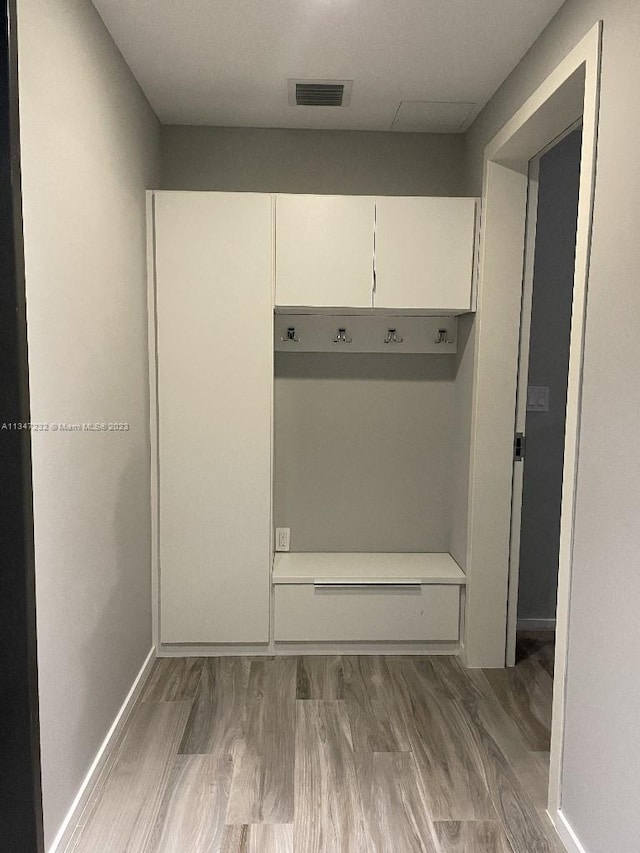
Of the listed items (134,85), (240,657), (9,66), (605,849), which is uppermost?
(134,85)

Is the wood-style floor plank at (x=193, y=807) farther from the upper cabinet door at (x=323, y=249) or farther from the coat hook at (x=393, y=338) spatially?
the coat hook at (x=393, y=338)

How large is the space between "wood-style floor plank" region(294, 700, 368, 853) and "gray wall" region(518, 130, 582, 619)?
1389 mm

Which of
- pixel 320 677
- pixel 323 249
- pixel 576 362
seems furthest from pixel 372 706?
pixel 323 249

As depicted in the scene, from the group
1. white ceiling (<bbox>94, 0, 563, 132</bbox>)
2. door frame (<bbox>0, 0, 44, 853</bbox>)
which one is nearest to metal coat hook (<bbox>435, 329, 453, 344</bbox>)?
white ceiling (<bbox>94, 0, 563, 132</bbox>)

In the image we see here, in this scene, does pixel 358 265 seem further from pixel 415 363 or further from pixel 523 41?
pixel 523 41

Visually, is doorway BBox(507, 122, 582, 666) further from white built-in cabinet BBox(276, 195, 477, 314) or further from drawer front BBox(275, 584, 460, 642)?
white built-in cabinet BBox(276, 195, 477, 314)

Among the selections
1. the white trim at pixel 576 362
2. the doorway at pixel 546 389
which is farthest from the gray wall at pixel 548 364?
the white trim at pixel 576 362

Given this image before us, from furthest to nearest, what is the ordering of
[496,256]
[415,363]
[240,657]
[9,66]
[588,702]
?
[415,363], [240,657], [496,256], [588,702], [9,66]

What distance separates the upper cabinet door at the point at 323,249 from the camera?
2.94m

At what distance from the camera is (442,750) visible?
2.38 m

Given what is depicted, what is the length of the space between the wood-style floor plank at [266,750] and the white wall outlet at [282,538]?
593 mm

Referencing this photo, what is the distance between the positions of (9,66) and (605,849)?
2.44 m

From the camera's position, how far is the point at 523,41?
2.32 metres

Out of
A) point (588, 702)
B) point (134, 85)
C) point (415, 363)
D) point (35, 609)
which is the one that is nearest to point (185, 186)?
point (134, 85)
